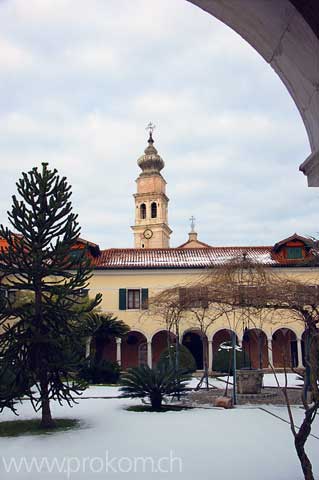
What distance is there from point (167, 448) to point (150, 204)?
59.9m

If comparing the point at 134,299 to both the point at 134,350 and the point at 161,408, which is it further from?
the point at 161,408

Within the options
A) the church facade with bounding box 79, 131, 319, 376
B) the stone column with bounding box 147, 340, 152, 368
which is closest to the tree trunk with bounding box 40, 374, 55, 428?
the church facade with bounding box 79, 131, 319, 376

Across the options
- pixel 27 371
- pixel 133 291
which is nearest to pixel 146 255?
pixel 133 291

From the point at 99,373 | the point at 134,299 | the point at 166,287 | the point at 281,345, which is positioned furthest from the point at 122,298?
the point at 281,345

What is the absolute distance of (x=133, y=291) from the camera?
2802 centimetres

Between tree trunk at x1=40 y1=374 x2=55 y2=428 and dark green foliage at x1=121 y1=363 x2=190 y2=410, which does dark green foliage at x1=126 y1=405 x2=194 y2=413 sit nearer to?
dark green foliage at x1=121 y1=363 x2=190 y2=410

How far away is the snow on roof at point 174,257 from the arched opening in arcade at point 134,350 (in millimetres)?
4524

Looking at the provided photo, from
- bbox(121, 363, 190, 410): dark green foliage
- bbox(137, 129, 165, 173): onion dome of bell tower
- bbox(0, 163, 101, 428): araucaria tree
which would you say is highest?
bbox(137, 129, 165, 173): onion dome of bell tower

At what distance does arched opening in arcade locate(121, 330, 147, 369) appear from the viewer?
28.5 meters

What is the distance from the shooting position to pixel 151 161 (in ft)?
219

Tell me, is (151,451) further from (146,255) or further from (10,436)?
(146,255)

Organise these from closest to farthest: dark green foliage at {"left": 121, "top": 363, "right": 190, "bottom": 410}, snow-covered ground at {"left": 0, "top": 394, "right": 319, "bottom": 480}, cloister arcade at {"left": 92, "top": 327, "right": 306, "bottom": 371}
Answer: snow-covered ground at {"left": 0, "top": 394, "right": 319, "bottom": 480}
dark green foliage at {"left": 121, "top": 363, "right": 190, "bottom": 410}
cloister arcade at {"left": 92, "top": 327, "right": 306, "bottom": 371}

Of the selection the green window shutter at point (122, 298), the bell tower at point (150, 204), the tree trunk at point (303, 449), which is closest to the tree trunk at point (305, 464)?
the tree trunk at point (303, 449)

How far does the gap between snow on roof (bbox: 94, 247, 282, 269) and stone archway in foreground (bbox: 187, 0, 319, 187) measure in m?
24.8
